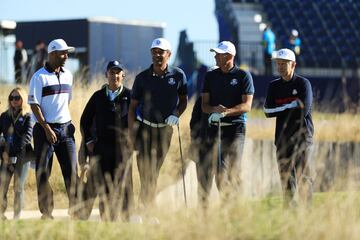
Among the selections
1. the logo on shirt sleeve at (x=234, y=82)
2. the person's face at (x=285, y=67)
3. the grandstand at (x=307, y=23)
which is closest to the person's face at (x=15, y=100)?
the logo on shirt sleeve at (x=234, y=82)

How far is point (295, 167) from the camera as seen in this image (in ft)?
39.9

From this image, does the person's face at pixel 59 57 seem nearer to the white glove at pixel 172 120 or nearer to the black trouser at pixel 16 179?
the white glove at pixel 172 120

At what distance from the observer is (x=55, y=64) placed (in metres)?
12.0

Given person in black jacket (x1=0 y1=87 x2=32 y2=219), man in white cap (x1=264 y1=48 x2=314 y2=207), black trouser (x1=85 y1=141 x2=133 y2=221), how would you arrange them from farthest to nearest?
person in black jacket (x1=0 y1=87 x2=32 y2=219)
man in white cap (x1=264 y1=48 x2=314 y2=207)
black trouser (x1=85 y1=141 x2=133 y2=221)

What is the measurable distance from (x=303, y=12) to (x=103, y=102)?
98.3ft

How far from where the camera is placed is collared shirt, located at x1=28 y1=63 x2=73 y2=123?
468 inches

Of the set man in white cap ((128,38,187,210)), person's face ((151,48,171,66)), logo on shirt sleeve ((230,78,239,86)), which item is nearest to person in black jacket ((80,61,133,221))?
man in white cap ((128,38,187,210))

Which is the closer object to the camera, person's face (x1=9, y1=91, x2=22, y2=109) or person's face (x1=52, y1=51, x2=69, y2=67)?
person's face (x1=52, y1=51, x2=69, y2=67)

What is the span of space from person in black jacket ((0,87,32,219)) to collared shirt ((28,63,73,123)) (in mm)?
860

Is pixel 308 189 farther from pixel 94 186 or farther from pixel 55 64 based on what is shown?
pixel 55 64

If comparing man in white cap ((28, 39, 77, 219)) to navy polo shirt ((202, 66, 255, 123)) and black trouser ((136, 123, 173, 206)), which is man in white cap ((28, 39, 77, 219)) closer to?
black trouser ((136, 123, 173, 206))

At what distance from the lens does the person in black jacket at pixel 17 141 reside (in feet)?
42.0

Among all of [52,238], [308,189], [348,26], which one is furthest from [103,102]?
Answer: [348,26]

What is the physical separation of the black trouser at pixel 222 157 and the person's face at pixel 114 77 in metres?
1.14
